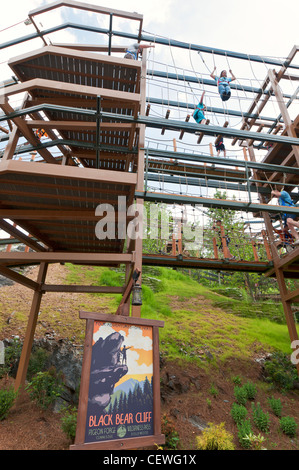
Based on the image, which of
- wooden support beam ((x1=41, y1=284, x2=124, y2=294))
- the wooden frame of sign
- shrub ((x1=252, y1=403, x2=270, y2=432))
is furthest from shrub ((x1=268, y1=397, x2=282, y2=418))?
the wooden frame of sign

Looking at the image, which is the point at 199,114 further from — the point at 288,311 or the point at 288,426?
the point at 288,426

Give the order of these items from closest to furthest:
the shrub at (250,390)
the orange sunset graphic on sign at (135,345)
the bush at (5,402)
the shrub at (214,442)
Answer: the orange sunset graphic on sign at (135,345)
the shrub at (214,442)
the bush at (5,402)
the shrub at (250,390)

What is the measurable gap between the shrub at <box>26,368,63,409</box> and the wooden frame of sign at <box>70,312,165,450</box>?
440cm

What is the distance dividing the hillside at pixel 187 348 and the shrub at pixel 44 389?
0.23 m

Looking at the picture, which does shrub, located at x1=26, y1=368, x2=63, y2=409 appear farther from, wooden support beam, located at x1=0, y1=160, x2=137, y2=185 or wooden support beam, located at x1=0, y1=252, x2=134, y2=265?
wooden support beam, located at x1=0, y1=160, x2=137, y2=185

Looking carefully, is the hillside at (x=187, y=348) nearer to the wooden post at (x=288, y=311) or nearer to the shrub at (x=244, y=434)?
the shrub at (x=244, y=434)

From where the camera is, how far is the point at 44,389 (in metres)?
6.82

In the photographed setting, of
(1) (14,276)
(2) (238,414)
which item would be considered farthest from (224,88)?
(2) (238,414)

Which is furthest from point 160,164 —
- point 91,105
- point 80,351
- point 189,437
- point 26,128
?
point 189,437

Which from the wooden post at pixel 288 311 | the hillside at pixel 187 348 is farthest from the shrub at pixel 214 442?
the wooden post at pixel 288 311

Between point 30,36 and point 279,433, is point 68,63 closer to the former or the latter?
point 30,36

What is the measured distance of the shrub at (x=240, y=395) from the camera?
7.89 m

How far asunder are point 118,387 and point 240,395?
253 inches

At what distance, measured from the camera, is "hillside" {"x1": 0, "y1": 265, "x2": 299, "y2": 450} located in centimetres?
617
